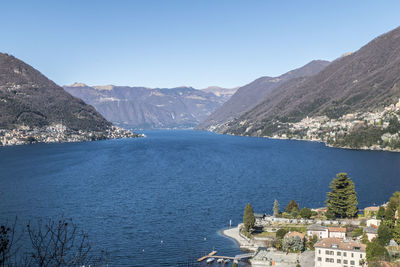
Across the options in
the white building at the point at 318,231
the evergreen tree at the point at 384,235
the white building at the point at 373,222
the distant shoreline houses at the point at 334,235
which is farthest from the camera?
the white building at the point at 373,222

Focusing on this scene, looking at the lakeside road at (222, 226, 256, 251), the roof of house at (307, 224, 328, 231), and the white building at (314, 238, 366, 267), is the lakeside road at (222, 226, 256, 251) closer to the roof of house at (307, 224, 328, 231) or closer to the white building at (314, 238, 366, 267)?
the roof of house at (307, 224, 328, 231)

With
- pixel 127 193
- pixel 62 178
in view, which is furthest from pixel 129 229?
pixel 62 178

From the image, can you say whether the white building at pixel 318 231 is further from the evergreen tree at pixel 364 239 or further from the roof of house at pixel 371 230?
the roof of house at pixel 371 230

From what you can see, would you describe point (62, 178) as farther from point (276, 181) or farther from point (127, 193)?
point (276, 181)

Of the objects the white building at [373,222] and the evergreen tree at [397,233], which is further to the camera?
the white building at [373,222]

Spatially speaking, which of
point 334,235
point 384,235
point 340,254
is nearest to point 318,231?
point 334,235

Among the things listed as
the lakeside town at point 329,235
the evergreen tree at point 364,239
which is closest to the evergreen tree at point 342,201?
the lakeside town at point 329,235
